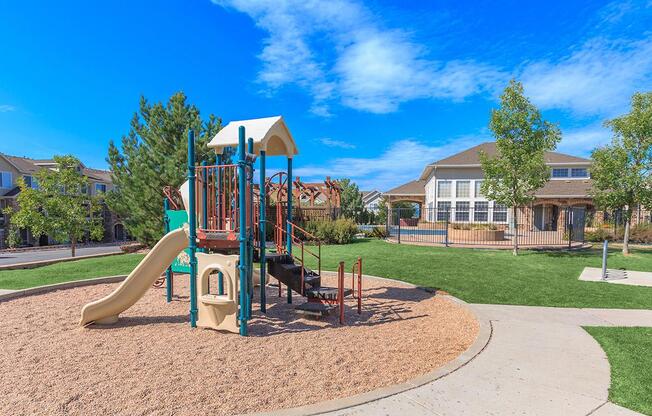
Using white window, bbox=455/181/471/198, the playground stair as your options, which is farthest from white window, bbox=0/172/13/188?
white window, bbox=455/181/471/198

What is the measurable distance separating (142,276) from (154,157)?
41.7 feet

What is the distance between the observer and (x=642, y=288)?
910cm

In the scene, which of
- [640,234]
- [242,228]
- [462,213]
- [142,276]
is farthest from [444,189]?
[142,276]

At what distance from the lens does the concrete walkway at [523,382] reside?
3412mm

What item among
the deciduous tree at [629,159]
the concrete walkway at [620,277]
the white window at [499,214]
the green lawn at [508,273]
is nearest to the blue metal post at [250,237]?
the green lawn at [508,273]

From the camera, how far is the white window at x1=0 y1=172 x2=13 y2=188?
3591cm

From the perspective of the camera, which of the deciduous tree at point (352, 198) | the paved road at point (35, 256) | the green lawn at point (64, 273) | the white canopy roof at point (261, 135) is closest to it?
Result: the white canopy roof at point (261, 135)

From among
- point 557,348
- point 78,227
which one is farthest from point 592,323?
point 78,227

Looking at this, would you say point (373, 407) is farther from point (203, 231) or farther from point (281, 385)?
point (203, 231)

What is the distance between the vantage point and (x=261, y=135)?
6.59 m

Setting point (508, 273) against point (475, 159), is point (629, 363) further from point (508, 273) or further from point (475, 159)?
point (475, 159)

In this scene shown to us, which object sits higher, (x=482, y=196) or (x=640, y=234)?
(x=482, y=196)

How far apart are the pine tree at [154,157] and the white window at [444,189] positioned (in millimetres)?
23874

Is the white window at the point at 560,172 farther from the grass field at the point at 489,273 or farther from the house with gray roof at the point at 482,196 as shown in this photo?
the grass field at the point at 489,273
